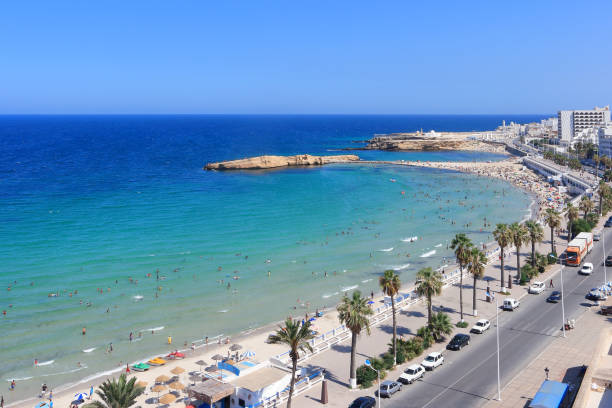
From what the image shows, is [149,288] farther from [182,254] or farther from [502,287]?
[502,287]

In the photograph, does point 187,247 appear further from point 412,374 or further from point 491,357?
point 491,357

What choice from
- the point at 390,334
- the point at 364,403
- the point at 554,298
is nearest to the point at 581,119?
the point at 554,298

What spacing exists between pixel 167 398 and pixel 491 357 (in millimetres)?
20507

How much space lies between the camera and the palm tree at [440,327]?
3472 cm

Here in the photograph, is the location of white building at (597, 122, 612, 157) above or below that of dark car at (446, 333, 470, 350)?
above

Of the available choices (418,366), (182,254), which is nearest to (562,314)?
(418,366)

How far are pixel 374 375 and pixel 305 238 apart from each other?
39.4 meters

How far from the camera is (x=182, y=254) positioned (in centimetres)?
5991

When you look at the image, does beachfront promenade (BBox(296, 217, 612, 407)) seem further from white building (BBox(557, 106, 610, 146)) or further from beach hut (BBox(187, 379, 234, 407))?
white building (BBox(557, 106, 610, 146))

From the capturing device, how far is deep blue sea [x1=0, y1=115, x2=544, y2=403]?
41062 millimetres

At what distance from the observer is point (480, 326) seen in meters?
36.2

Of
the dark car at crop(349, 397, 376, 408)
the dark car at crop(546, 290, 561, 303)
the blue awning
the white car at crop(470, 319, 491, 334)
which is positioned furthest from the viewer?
the dark car at crop(546, 290, 561, 303)

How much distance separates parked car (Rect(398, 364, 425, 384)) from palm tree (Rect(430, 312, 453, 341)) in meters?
5.55

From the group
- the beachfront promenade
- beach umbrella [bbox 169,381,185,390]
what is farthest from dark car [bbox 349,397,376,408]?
beach umbrella [bbox 169,381,185,390]
